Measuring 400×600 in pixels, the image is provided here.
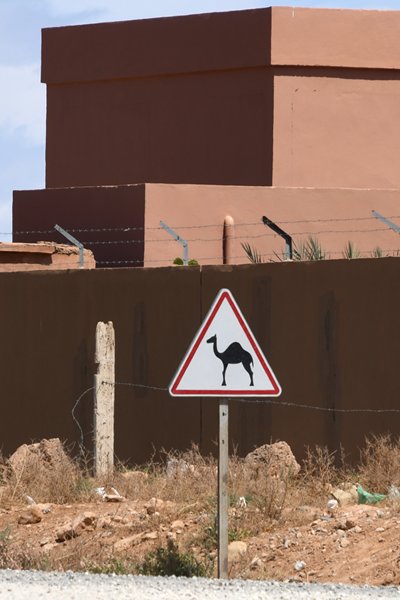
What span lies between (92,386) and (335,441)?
3.85 m

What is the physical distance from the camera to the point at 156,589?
948 cm

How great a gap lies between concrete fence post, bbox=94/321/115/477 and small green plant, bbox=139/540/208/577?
16.8ft

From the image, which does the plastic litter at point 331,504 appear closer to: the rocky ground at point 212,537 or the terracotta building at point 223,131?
the rocky ground at point 212,537

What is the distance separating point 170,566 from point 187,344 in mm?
6065

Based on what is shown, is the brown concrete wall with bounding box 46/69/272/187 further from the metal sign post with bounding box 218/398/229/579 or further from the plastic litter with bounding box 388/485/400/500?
the metal sign post with bounding box 218/398/229/579

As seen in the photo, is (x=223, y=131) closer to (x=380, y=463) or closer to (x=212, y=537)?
(x=380, y=463)

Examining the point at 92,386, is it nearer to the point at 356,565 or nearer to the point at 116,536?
the point at 116,536

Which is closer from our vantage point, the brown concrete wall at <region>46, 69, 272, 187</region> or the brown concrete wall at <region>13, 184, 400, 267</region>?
the brown concrete wall at <region>13, 184, 400, 267</region>

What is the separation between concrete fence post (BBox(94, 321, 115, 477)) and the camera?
1681cm

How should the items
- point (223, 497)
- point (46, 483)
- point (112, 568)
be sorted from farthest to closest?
point (46, 483) → point (112, 568) → point (223, 497)

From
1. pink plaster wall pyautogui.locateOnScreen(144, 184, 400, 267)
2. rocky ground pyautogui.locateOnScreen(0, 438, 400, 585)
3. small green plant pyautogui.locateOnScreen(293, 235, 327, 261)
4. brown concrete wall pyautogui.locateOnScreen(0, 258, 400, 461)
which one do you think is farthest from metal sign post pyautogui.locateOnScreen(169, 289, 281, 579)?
pink plaster wall pyautogui.locateOnScreen(144, 184, 400, 267)

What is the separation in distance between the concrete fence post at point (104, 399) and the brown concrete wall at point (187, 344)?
57 centimetres

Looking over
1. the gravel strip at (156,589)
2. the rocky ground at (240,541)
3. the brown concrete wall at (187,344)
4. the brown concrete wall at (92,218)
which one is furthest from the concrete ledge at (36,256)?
the gravel strip at (156,589)

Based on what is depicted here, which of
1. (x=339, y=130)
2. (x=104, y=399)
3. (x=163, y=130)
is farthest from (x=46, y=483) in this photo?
(x=163, y=130)
